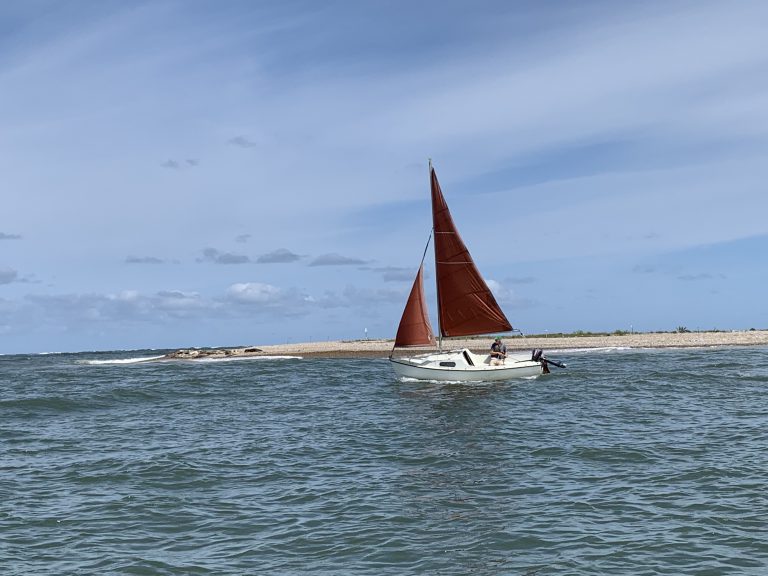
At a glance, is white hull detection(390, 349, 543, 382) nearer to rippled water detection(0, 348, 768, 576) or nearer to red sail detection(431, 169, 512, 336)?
red sail detection(431, 169, 512, 336)

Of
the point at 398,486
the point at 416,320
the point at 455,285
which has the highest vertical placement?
the point at 455,285

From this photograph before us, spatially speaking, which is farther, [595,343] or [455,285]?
[595,343]

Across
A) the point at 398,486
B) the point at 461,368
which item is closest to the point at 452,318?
the point at 461,368

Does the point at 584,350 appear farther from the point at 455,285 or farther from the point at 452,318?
the point at 455,285

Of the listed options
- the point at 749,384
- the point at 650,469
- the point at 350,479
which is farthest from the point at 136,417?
the point at 749,384

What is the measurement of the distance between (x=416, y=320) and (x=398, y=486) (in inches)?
1043

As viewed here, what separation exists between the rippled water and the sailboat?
19.6 ft

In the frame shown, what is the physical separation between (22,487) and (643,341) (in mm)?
83048

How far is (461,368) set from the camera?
145 ft

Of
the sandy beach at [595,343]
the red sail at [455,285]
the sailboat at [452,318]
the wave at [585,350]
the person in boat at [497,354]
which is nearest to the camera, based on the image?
the sailboat at [452,318]

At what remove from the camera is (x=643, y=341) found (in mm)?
91625

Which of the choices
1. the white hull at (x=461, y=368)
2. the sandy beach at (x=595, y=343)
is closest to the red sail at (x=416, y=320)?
the white hull at (x=461, y=368)

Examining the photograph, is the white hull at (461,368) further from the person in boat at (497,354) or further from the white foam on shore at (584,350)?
the white foam on shore at (584,350)

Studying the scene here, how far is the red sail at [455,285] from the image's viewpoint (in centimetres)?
4641
